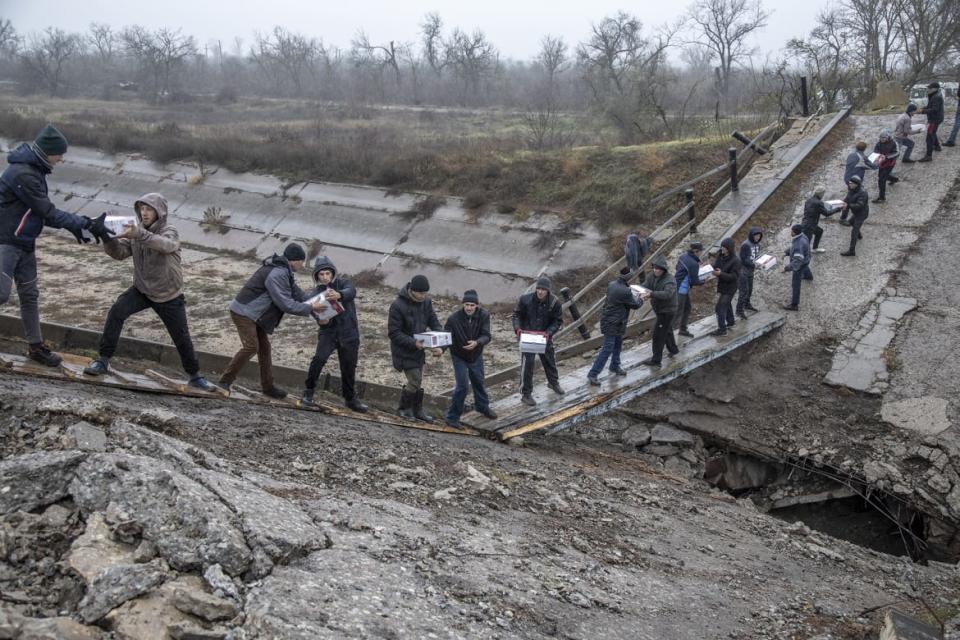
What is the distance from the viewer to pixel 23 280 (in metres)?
6.31

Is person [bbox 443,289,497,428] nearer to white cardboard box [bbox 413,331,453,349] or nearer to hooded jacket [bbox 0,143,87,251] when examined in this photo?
white cardboard box [bbox 413,331,453,349]

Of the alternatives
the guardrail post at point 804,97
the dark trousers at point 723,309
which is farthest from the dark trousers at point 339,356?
the guardrail post at point 804,97

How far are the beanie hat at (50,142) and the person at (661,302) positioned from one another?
6.10 m

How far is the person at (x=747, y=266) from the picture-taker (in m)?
10.3

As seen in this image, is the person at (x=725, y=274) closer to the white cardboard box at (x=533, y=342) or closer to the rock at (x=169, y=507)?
the white cardboard box at (x=533, y=342)

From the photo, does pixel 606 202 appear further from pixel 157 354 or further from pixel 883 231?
pixel 157 354

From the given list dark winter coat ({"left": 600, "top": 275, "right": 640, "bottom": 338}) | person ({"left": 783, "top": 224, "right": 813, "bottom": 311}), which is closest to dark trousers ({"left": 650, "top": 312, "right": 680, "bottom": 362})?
dark winter coat ({"left": 600, "top": 275, "right": 640, "bottom": 338})

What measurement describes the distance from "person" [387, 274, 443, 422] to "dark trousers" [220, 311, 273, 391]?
4.17ft

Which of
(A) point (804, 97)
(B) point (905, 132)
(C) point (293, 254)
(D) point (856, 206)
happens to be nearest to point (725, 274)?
(D) point (856, 206)

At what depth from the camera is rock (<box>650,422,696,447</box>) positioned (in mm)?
9320

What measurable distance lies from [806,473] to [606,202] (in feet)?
27.3

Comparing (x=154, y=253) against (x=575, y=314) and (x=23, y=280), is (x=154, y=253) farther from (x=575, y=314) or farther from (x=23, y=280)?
(x=575, y=314)

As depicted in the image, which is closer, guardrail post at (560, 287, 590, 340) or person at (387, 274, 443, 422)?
person at (387, 274, 443, 422)

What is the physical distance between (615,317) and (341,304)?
3.17 metres
